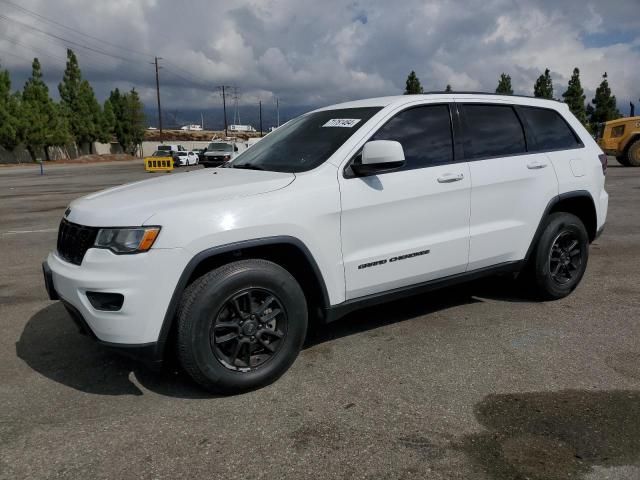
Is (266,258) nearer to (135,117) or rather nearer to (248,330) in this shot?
(248,330)

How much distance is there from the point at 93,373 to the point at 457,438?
7.67 ft

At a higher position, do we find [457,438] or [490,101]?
[490,101]

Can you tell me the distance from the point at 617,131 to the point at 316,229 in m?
23.3

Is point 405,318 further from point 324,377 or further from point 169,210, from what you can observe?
point 169,210

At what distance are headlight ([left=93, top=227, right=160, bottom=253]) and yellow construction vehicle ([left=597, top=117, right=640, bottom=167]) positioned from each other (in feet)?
76.8

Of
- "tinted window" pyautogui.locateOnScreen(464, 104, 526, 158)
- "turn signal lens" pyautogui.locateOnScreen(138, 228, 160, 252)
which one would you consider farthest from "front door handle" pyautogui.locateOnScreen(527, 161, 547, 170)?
"turn signal lens" pyautogui.locateOnScreen(138, 228, 160, 252)

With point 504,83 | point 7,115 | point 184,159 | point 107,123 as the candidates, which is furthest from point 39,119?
point 504,83

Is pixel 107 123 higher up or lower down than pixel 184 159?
higher up

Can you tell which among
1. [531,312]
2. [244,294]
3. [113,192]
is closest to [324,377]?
[244,294]

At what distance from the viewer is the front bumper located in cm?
286

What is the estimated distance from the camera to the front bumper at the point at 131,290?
2861 millimetres

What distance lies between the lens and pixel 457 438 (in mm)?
2705

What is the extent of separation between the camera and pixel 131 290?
2.86 m

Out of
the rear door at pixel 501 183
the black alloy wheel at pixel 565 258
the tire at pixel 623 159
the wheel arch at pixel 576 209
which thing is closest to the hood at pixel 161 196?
the rear door at pixel 501 183
